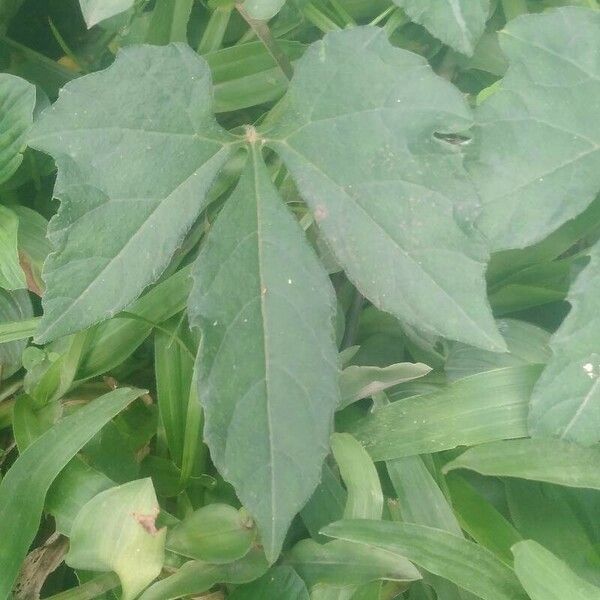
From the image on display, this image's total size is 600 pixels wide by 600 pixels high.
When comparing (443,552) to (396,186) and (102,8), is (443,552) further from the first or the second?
(102,8)

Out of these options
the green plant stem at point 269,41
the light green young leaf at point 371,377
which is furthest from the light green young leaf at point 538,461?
the green plant stem at point 269,41

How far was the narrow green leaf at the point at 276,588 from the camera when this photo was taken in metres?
0.72

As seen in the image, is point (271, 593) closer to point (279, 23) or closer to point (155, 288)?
point (155, 288)

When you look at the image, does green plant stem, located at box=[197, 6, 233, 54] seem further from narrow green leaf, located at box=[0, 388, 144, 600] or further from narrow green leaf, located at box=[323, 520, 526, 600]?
narrow green leaf, located at box=[323, 520, 526, 600]

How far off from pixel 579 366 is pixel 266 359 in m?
0.30

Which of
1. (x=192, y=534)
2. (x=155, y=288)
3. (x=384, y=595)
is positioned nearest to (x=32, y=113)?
(x=155, y=288)

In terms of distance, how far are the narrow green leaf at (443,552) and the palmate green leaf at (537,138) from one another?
0.97 feet

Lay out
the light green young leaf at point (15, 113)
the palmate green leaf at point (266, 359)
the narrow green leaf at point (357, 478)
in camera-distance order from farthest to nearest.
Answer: the light green young leaf at point (15, 113) < the narrow green leaf at point (357, 478) < the palmate green leaf at point (266, 359)

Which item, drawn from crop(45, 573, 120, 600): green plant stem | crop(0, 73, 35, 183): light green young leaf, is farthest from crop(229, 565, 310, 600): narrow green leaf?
crop(0, 73, 35, 183): light green young leaf

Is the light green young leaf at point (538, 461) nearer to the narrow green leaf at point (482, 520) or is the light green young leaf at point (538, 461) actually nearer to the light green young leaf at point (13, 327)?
the narrow green leaf at point (482, 520)

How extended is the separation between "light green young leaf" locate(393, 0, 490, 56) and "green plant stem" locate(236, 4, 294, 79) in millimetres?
179

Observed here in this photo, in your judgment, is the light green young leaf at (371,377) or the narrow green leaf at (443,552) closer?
the narrow green leaf at (443,552)

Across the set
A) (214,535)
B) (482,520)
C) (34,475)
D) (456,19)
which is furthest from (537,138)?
(34,475)

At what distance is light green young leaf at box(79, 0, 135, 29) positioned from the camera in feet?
2.33
